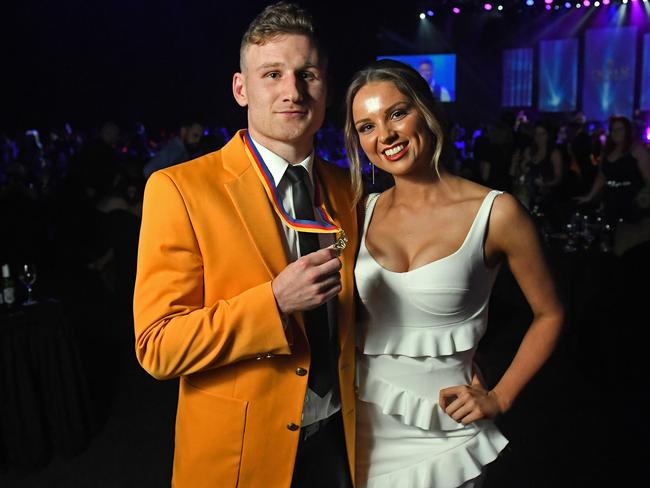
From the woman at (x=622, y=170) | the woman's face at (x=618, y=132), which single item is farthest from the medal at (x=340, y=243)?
the woman's face at (x=618, y=132)

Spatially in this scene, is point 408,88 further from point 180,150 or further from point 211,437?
point 180,150

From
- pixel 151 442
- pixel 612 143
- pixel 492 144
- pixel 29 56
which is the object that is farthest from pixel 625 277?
pixel 29 56

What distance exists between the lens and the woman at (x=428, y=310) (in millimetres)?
1475

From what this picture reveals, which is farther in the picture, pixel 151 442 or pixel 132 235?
pixel 132 235

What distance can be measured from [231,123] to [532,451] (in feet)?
35.9

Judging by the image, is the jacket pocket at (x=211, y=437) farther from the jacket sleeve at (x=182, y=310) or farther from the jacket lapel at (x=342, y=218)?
the jacket lapel at (x=342, y=218)

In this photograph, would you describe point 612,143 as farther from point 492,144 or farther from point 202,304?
point 202,304

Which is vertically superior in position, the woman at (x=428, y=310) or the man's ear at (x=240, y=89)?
the man's ear at (x=240, y=89)

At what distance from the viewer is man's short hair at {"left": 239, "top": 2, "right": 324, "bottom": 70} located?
141 cm

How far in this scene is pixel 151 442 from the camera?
3338mm

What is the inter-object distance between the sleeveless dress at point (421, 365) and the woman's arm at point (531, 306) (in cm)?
4

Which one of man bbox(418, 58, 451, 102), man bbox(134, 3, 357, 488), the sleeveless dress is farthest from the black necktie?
man bbox(418, 58, 451, 102)

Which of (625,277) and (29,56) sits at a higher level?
(29,56)

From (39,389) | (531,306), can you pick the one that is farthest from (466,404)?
(39,389)
